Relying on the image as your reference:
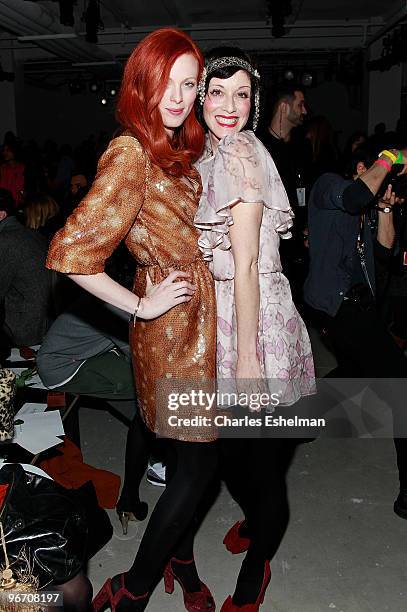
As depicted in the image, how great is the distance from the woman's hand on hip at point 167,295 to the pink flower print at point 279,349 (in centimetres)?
26

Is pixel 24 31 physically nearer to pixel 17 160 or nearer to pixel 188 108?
pixel 17 160

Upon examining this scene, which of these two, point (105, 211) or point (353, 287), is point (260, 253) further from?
point (353, 287)

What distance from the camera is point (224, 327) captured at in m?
1.67

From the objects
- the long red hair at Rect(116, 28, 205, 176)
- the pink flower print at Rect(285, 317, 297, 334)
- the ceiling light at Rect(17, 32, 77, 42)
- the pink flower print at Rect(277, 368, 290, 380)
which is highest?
the ceiling light at Rect(17, 32, 77, 42)

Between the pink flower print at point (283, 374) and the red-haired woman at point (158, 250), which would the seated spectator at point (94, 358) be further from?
the pink flower print at point (283, 374)

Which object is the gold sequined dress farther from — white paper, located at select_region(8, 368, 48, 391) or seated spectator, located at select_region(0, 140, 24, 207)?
seated spectator, located at select_region(0, 140, 24, 207)

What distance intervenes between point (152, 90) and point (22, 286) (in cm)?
198

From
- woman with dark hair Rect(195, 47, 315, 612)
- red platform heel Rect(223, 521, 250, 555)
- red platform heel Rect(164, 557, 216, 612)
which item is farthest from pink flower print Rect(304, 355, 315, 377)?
red platform heel Rect(223, 521, 250, 555)

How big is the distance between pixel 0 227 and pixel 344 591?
2284 mm

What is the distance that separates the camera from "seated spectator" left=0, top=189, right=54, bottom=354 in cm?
Answer: 322

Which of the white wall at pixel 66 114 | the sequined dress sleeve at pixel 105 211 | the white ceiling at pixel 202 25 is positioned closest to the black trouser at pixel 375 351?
the sequined dress sleeve at pixel 105 211

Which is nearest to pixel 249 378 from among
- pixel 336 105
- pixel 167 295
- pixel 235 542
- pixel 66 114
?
pixel 167 295

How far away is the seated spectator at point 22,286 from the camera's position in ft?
10.6

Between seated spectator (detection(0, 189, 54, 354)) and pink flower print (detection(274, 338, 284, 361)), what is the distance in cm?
184
